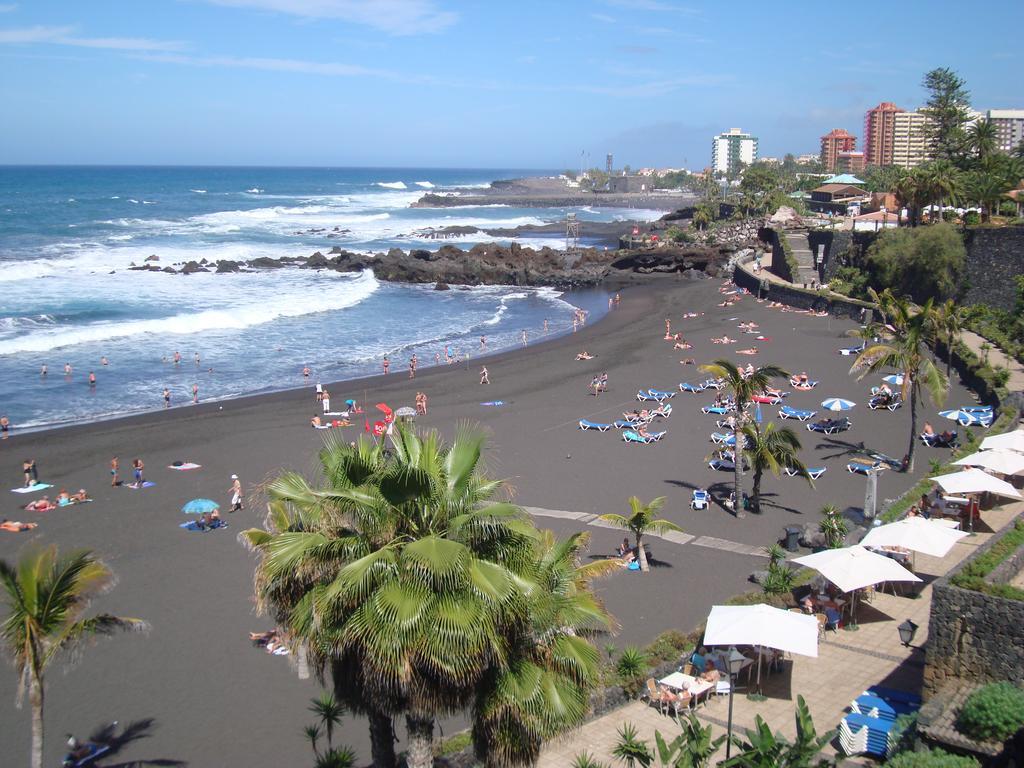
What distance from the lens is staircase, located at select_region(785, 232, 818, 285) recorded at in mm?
42906

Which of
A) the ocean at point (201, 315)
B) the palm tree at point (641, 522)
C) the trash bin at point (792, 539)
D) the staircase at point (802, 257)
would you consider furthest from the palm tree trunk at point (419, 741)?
the staircase at point (802, 257)

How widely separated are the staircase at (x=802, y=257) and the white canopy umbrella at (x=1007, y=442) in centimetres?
2688

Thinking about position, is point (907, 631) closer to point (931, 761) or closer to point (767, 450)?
point (931, 761)

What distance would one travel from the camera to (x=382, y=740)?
620 cm

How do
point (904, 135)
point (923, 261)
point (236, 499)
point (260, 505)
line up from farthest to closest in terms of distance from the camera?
point (904, 135) → point (923, 261) → point (236, 499) → point (260, 505)

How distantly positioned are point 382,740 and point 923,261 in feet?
107

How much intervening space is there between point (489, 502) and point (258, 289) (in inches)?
1719

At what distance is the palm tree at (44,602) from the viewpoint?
271 inches

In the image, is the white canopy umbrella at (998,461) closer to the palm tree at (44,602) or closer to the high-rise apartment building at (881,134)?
the palm tree at (44,602)

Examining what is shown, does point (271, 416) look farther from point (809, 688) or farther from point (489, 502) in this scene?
point (489, 502)

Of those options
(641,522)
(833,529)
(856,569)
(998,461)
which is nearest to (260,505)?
(641,522)

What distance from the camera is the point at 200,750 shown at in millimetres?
9555

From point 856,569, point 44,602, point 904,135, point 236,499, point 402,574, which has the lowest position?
point 236,499

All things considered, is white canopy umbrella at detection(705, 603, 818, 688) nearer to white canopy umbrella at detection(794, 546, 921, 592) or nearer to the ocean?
white canopy umbrella at detection(794, 546, 921, 592)
